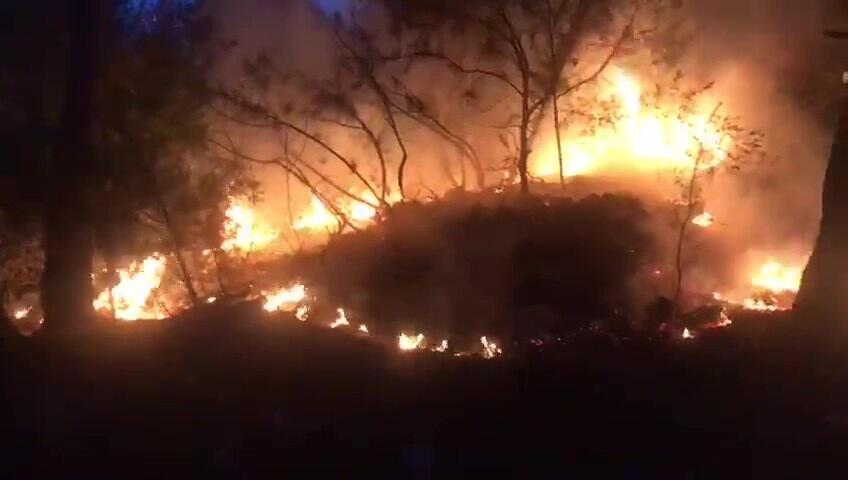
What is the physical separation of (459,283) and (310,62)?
586cm

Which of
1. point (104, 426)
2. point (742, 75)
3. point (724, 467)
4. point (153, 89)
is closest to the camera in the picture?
point (724, 467)

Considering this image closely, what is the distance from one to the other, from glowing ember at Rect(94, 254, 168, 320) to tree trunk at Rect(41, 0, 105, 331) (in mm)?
4627

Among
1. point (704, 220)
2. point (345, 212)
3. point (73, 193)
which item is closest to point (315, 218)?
point (345, 212)

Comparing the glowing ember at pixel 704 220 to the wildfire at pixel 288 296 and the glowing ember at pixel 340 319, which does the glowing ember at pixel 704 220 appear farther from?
the wildfire at pixel 288 296

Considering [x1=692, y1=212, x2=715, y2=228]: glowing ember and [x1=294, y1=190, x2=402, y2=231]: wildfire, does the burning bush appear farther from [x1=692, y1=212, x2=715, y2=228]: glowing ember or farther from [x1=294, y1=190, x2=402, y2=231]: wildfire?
[x1=692, y1=212, x2=715, y2=228]: glowing ember

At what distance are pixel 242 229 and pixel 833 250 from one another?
36.7ft

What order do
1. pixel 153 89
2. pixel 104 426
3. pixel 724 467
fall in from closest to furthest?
pixel 724 467 < pixel 104 426 < pixel 153 89

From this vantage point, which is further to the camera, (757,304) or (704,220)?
(704,220)

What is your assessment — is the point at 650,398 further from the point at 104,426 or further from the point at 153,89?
the point at 153,89

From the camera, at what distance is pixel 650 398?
25.3 ft

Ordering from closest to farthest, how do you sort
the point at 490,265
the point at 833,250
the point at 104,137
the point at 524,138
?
the point at 833,250 → the point at 104,137 → the point at 490,265 → the point at 524,138

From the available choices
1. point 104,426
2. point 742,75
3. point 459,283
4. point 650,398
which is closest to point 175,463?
point 104,426

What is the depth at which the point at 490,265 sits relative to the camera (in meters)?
15.4

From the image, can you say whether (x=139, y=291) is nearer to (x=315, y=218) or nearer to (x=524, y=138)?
(x=315, y=218)
